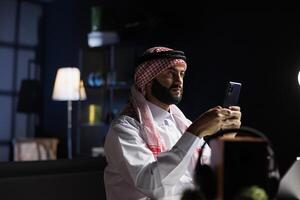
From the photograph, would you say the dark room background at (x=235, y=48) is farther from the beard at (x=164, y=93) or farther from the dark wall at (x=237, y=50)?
the beard at (x=164, y=93)

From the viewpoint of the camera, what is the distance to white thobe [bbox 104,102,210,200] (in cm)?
143

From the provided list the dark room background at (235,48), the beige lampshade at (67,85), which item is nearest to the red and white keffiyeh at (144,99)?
the dark room background at (235,48)

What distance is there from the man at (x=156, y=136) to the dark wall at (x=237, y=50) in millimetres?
1518

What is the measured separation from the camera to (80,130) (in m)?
5.91

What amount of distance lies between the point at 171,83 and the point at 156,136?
22cm

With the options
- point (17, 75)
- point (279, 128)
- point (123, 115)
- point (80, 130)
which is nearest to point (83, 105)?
point (80, 130)

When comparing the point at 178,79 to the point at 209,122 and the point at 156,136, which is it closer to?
the point at 156,136

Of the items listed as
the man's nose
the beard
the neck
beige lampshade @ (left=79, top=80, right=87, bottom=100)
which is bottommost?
beige lampshade @ (left=79, top=80, right=87, bottom=100)

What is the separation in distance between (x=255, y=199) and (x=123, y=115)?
962 mm

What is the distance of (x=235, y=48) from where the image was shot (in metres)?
4.06

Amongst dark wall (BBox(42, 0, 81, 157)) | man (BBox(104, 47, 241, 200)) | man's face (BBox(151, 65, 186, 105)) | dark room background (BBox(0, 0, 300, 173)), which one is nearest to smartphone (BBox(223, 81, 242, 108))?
man (BBox(104, 47, 241, 200))

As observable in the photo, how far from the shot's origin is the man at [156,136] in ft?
4.69

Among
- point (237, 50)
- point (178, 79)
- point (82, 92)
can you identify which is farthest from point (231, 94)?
point (82, 92)

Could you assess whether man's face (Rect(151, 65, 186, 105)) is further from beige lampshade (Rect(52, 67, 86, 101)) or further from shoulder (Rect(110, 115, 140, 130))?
beige lampshade (Rect(52, 67, 86, 101))
